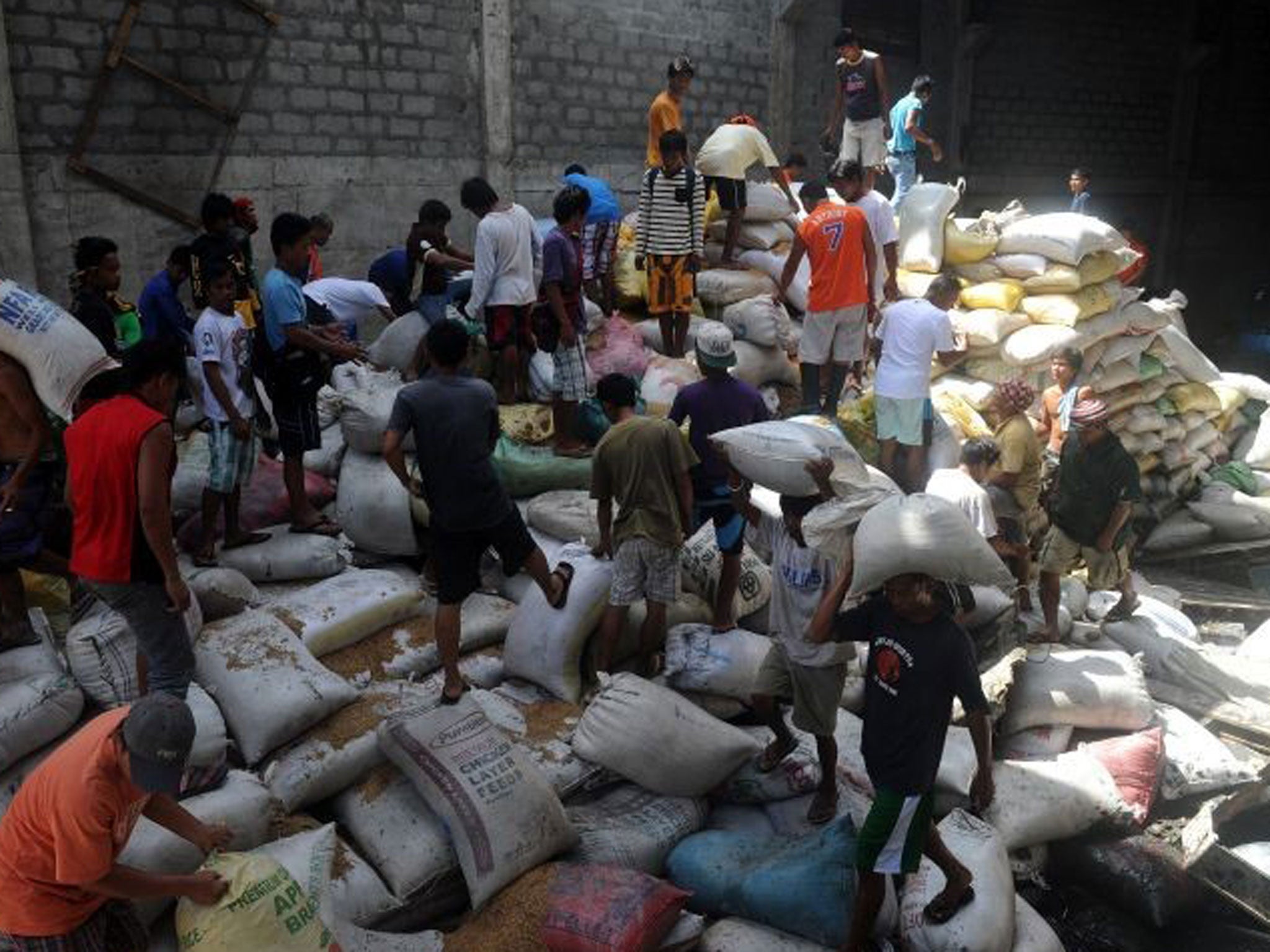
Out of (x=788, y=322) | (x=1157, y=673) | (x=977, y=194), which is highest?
(x=977, y=194)

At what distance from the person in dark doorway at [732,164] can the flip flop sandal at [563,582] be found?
3984 mm

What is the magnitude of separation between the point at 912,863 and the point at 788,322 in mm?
4523

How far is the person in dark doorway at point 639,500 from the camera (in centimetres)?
406

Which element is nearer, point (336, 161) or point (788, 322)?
point (788, 322)

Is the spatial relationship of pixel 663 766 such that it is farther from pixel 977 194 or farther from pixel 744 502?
pixel 977 194

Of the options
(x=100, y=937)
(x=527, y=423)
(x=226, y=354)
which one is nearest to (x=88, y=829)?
(x=100, y=937)

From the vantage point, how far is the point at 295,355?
4.63 metres

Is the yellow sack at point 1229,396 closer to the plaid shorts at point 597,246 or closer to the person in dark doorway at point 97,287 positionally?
the plaid shorts at point 597,246

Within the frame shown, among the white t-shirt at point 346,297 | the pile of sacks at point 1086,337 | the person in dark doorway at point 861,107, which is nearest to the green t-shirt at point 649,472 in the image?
the white t-shirt at point 346,297

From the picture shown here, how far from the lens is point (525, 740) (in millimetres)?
3902

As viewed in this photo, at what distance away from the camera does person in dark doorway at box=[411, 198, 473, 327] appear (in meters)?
5.92

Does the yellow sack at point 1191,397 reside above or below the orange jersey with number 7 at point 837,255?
below

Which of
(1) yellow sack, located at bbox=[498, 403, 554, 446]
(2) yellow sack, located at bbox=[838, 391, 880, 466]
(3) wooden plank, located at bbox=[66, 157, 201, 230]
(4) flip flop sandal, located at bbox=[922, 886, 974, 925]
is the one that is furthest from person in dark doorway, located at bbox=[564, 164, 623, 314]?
(4) flip flop sandal, located at bbox=[922, 886, 974, 925]

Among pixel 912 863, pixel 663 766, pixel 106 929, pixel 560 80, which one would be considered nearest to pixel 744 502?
pixel 663 766
